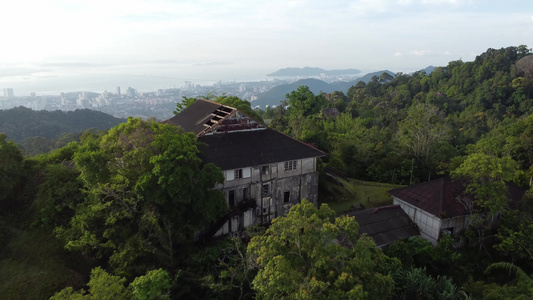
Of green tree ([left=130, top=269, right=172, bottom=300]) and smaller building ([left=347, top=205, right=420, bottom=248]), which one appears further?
smaller building ([left=347, top=205, right=420, bottom=248])

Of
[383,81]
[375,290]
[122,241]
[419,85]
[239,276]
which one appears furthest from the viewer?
[383,81]

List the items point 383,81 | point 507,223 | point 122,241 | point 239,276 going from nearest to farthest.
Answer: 1. point 239,276
2. point 122,241
3. point 507,223
4. point 383,81

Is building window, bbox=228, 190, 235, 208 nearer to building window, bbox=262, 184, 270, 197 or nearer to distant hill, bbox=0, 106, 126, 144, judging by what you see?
building window, bbox=262, 184, 270, 197

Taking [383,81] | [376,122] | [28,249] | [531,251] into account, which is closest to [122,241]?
[28,249]

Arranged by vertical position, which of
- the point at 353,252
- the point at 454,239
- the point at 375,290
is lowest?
the point at 454,239

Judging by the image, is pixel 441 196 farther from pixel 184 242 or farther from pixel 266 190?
pixel 184 242

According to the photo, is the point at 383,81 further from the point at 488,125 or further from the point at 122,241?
the point at 122,241

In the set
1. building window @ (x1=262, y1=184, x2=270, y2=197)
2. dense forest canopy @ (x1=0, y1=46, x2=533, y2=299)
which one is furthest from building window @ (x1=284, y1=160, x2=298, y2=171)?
dense forest canopy @ (x1=0, y1=46, x2=533, y2=299)
